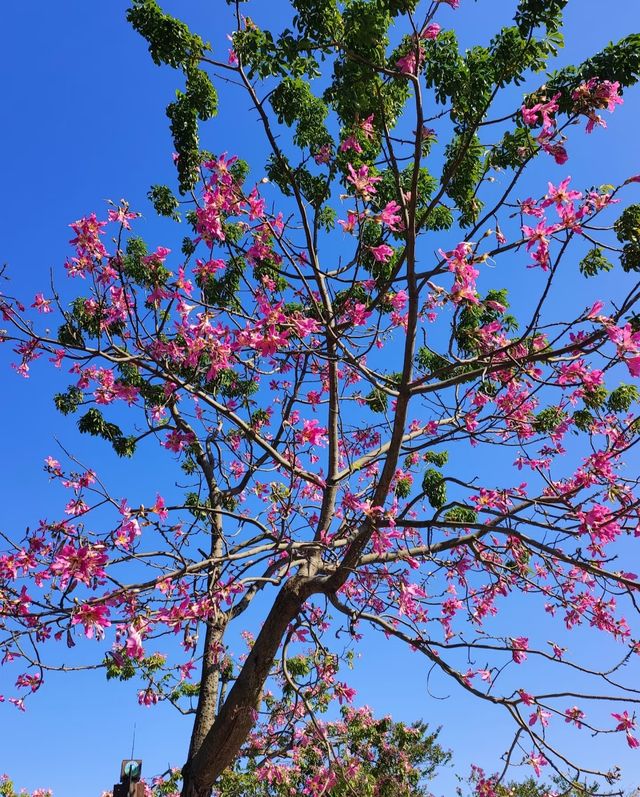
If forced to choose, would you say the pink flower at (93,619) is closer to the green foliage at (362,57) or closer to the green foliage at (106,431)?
the green foliage at (362,57)

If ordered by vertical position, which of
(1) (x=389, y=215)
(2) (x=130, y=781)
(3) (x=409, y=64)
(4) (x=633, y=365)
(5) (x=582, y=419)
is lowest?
(2) (x=130, y=781)

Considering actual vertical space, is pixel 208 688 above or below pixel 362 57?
below

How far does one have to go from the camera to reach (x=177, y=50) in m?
4.76

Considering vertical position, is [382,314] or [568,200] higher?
[382,314]

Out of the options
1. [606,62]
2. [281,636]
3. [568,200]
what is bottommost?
[281,636]

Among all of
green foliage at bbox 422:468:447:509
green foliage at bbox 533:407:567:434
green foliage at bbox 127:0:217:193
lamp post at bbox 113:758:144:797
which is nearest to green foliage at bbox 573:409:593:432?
green foliage at bbox 533:407:567:434

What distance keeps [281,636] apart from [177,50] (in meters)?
4.40

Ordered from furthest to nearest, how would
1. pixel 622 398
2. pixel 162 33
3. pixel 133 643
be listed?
1. pixel 622 398
2. pixel 162 33
3. pixel 133 643

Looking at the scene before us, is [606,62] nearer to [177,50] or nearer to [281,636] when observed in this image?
[177,50]

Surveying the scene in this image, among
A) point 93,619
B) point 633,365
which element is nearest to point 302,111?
point 633,365

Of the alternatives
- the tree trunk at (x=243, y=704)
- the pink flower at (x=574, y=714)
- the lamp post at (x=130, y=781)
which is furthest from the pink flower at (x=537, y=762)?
the lamp post at (x=130, y=781)

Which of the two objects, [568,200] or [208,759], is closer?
[568,200]

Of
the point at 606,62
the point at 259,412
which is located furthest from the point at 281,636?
the point at 606,62

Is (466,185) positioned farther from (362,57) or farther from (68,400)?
(68,400)
